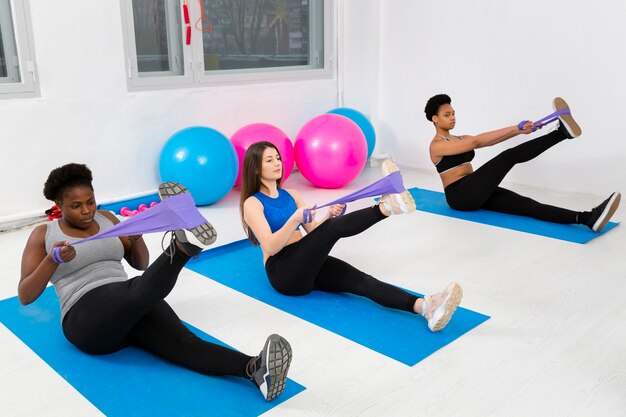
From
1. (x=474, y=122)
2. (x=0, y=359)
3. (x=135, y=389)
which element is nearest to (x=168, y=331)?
(x=135, y=389)

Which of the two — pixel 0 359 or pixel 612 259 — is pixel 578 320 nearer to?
pixel 612 259

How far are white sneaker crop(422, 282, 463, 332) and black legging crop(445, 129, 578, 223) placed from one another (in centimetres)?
175

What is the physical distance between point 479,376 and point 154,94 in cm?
324

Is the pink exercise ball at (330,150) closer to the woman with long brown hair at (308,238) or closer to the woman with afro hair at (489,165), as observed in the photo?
the woman with afro hair at (489,165)

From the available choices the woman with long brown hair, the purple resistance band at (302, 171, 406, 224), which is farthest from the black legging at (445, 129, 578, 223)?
the purple resistance band at (302, 171, 406, 224)

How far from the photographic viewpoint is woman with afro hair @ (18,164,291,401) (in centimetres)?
189

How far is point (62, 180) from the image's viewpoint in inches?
78.2

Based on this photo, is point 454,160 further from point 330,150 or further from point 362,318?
point 362,318

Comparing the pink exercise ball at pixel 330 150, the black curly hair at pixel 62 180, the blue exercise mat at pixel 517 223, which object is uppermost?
the black curly hair at pixel 62 180

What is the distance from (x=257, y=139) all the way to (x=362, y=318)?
7.69 ft

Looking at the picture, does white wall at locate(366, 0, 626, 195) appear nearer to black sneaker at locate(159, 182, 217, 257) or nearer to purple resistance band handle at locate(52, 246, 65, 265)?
black sneaker at locate(159, 182, 217, 257)

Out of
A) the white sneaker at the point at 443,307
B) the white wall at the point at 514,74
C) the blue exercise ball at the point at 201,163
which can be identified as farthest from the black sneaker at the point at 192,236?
the white wall at the point at 514,74

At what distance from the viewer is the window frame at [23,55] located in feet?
12.3

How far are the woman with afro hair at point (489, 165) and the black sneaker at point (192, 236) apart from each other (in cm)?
238
